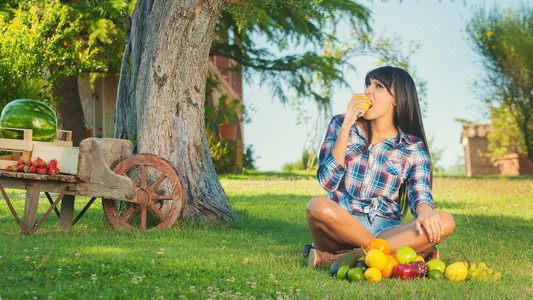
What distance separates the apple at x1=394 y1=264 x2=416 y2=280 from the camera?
3.14 metres

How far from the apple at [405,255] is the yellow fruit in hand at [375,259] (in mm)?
161

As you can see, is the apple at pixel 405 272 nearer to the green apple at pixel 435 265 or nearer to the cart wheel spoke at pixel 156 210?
the green apple at pixel 435 265

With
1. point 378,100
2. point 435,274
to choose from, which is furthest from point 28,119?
point 435,274

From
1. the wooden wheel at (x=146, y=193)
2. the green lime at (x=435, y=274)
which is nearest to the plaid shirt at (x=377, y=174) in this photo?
the green lime at (x=435, y=274)

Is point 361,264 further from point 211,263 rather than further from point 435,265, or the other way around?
point 211,263

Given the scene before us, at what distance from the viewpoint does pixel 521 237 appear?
213 inches

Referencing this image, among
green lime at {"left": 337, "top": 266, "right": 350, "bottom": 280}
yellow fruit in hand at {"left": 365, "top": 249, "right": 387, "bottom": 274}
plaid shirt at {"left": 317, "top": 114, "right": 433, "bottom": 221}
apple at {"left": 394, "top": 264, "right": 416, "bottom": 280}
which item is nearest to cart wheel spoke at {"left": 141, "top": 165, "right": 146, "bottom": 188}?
plaid shirt at {"left": 317, "top": 114, "right": 433, "bottom": 221}

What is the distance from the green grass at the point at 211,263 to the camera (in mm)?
2756

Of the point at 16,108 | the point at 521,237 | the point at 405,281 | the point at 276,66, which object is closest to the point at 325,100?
the point at 276,66

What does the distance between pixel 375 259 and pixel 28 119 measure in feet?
11.2

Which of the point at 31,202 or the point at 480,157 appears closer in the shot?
the point at 31,202

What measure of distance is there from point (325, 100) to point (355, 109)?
10757 millimetres

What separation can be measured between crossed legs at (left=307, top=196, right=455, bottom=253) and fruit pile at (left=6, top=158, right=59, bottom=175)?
234 cm

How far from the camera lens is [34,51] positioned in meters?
9.19
